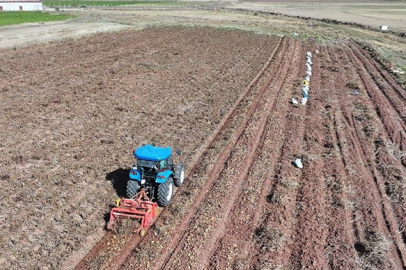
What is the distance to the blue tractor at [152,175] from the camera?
885 cm

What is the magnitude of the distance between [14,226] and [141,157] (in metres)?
3.05

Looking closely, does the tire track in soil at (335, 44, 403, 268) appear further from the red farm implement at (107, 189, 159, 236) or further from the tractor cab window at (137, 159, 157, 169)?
the tractor cab window at (137, 159, 157, 169)

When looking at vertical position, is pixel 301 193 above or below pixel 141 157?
below

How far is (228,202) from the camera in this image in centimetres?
962

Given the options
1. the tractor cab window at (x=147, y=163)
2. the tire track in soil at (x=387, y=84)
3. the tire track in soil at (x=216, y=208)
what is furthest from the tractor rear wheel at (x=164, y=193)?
the tire track in soil at (x=387, y=84)

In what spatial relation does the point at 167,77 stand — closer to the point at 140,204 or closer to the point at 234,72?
the point at 234,72

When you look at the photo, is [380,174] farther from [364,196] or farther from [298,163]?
[298,163]

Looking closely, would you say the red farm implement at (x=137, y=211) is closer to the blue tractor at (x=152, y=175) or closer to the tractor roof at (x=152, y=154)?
the blue tractor at (x=152, y=175)

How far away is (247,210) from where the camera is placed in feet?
30.6

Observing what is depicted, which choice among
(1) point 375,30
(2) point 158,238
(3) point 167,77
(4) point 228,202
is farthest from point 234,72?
(1) point 375,30

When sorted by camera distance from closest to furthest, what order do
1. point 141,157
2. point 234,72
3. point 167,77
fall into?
point 141,157 → point 167,77 → point 234,72

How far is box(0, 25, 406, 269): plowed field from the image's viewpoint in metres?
7.92

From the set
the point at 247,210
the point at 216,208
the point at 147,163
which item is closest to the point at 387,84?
the point at 247,210

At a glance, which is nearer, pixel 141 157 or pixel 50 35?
pixel 141 157
